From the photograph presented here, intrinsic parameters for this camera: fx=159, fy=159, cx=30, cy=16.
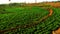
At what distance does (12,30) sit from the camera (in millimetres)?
1745

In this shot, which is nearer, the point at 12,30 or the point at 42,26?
the point at 12,30

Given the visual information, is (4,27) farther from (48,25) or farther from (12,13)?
(48,25)

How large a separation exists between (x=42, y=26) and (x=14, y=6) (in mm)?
499

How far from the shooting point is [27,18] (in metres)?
1.98

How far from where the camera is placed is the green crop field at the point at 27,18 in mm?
1809

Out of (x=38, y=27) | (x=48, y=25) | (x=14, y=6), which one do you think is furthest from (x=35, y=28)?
→ (x=14, y=6)

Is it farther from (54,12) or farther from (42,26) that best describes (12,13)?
(54,12)

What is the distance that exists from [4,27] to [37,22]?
0.40 metres

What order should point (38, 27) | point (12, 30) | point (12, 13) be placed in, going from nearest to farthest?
1. point (12, 30)
2. point (38, 27)
3. point (12, 13)

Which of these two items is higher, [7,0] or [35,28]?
[7,0]

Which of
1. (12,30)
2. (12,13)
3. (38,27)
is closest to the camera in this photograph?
(12,30)

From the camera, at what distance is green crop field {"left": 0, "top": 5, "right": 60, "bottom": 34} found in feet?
5.93

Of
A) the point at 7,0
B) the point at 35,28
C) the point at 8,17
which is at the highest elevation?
the point at 7,0

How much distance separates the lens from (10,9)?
206cm
